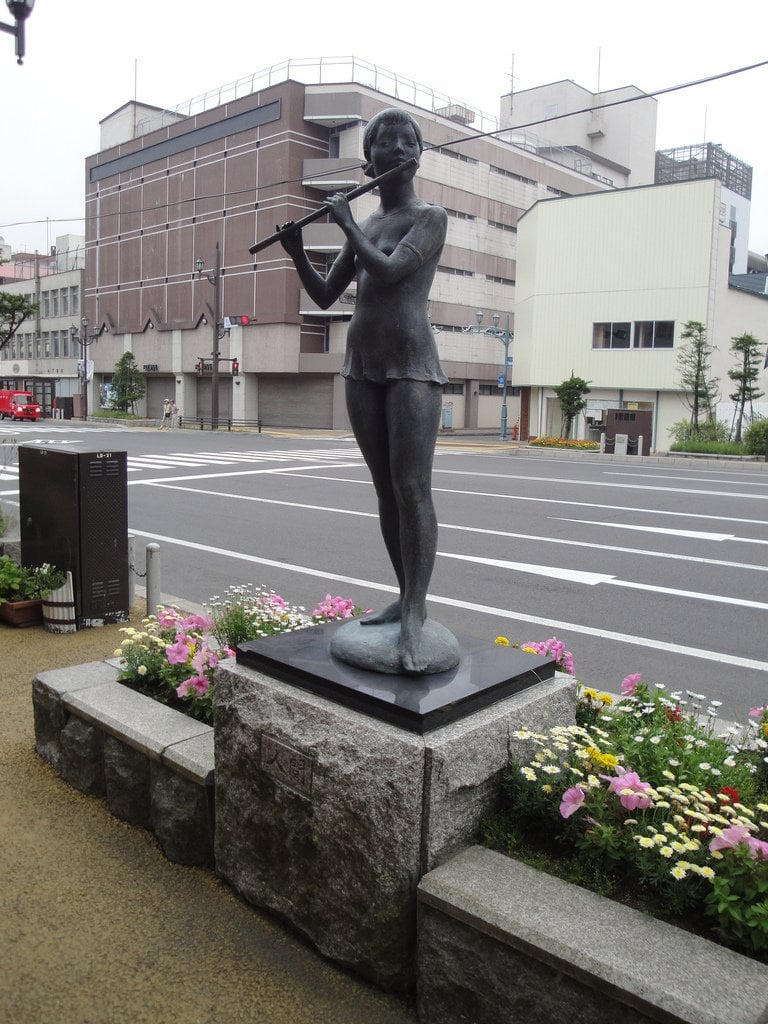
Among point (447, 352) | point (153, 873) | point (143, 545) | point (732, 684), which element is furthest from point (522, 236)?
point (153, 873)

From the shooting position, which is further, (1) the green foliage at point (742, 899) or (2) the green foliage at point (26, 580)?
(2) the green foliage at point (26, 580)

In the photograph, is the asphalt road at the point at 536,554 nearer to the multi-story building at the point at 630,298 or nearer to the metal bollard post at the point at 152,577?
the metal bollard post at the point at 152,577

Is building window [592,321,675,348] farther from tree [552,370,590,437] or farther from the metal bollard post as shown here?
the metal bollard post

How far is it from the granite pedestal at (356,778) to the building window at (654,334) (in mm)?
35109

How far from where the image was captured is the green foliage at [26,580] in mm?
6715

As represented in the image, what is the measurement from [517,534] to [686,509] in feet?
16.1

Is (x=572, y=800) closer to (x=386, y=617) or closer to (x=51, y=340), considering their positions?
(x=386, y=617)

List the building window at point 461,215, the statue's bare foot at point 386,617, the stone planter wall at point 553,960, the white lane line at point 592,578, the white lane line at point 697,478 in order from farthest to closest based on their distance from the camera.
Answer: the building window at point 461,215 < the white lane line at point 697,478 < the white lane line at point 592,578 < the statue's bare foot at point 386,617 < the stone planter wall at point 553,960

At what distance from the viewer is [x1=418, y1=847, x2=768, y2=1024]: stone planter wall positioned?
2246 millimetres

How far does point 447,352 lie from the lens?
168 feet

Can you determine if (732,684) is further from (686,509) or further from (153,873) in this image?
(686,509)

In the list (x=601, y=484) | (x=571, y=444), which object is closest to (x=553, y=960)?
(x=601, y=484)

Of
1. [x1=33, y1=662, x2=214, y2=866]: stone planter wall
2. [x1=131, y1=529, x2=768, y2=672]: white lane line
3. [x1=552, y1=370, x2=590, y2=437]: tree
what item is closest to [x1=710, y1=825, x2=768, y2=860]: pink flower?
[x1=33, y1=662, x2=214, y2=866]: stone planter wall

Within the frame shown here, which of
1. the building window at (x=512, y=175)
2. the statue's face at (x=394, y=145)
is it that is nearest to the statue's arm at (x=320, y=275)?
the statue's face at (x=394, y=145)
